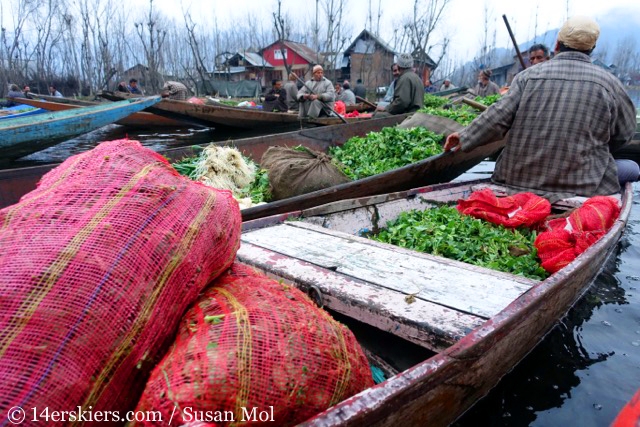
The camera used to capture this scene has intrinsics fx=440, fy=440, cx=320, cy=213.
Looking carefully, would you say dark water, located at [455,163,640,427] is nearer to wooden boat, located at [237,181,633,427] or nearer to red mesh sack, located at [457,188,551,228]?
wooden boat, located at [237,181,633,427]

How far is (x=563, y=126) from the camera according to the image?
3.86m

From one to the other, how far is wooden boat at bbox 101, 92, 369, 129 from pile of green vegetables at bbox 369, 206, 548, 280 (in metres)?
7.64

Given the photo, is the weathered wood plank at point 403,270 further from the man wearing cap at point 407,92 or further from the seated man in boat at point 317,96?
the seated man in boat at point 317,96

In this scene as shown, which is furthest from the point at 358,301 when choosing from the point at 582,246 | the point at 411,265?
the point at 582,246

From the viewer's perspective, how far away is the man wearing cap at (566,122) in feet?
12.4

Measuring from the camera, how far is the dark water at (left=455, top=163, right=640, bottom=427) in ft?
8.30

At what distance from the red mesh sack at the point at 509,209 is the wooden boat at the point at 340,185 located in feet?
3.87

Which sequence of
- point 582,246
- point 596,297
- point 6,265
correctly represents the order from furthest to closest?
Answer: point 596,297 < point 582,246 < point 6,265

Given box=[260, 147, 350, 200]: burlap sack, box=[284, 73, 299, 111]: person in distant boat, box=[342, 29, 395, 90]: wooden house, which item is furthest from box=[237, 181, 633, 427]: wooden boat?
box=[342, 29, 395, 90]: wooden house

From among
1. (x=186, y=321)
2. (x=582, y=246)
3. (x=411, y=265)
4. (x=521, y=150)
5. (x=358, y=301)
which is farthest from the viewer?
(x=521, y=150)

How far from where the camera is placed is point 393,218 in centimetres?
393

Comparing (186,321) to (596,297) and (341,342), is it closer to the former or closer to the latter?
(341,342)

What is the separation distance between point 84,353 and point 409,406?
3.21 ft

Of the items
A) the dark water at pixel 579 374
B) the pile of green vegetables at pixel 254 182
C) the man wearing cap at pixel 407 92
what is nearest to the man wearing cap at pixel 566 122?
the dark water at pixel 579 374
